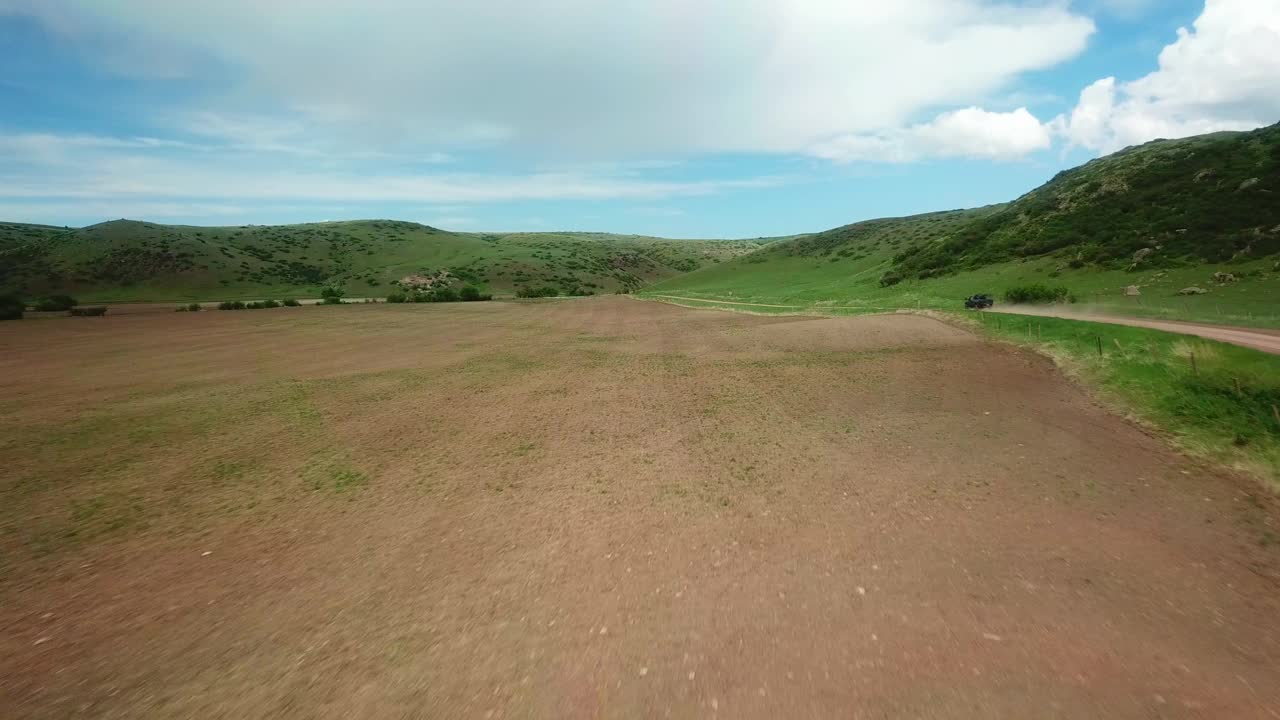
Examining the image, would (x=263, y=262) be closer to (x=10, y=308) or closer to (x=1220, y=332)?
(x=10, y=308)

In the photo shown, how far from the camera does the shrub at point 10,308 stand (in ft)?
152

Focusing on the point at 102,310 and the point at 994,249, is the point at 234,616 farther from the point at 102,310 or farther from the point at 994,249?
the point at 994,249

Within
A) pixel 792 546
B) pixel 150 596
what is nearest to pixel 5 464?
pixel 150 596

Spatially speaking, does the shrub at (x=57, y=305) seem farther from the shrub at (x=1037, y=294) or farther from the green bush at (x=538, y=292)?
the shrub at (x=1037, y=294)

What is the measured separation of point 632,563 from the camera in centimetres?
768

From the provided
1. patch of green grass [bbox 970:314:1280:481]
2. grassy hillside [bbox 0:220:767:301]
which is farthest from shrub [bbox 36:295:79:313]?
patch of green grass [bbox 970:314:1280:481]

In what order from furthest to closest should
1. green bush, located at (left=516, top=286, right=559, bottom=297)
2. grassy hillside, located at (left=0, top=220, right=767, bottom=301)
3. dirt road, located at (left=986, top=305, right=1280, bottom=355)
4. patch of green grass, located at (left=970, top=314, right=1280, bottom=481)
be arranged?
green bush, located at (left=516, top=286, right=559, bottom=297), grassy hillside, located at (left=0, top=220, right=767, bottom=301), dirt road, located at (left=986, top=305, right=1280, bottom=355), patch of green grass, located at (left=970, top=314, right=1280, bottom=481)

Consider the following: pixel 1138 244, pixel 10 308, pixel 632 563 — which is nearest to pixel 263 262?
pixel 10 308

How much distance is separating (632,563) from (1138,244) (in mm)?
66277

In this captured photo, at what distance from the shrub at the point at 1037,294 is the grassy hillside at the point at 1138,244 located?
136 cm

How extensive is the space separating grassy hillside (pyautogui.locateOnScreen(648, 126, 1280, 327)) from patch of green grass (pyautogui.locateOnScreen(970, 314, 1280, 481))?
1784cm

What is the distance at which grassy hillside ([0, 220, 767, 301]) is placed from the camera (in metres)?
99.1

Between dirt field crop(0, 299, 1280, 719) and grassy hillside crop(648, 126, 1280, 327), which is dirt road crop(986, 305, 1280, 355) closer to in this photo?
grassy hillside crop(648, 126, 1280, 327)

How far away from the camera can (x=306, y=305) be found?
75250mm
